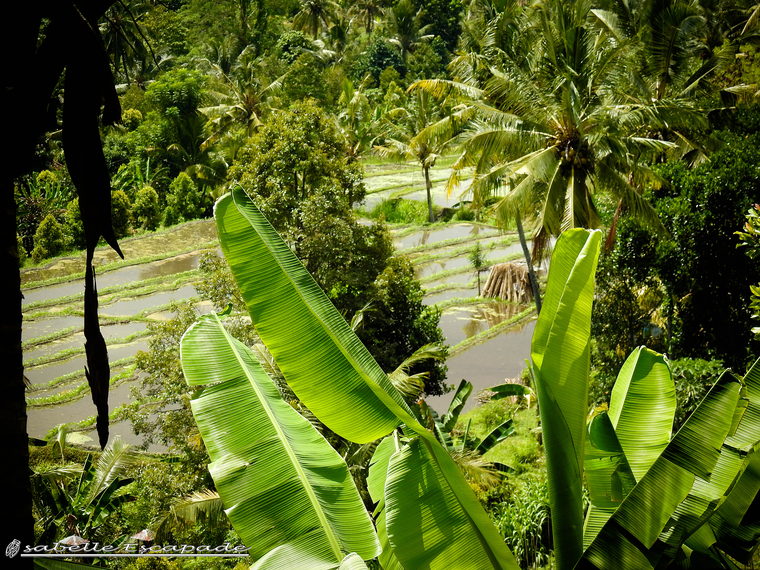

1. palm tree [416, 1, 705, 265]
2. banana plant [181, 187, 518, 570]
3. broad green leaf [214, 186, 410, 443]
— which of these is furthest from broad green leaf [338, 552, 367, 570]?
palm tree [416, 1, 705, 265]

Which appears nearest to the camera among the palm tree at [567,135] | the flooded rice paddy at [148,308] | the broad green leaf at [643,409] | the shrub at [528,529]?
the broad green leaf at [643,409]

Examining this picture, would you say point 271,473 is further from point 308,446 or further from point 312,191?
point 312,191

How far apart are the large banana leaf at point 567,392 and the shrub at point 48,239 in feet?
72.2

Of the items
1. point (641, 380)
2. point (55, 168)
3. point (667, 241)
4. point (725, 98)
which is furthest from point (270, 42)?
point (641, 380)

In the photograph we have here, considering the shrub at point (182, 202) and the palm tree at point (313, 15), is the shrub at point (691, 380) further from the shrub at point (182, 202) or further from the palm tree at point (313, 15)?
the palm tree at point (313, 15)

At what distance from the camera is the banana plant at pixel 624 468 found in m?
1.73

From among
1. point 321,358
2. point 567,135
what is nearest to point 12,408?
point 321,358

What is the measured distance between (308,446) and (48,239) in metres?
21.9

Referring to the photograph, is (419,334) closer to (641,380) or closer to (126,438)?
(126,438)

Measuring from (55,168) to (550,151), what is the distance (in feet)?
66.6

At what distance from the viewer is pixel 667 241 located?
8734mm

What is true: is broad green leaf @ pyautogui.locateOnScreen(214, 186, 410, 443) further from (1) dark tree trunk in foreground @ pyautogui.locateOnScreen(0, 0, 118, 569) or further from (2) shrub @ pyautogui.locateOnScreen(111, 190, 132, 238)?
(2) shrub @ pyautogui.locateOnScreen(111, 190, 132, 238)

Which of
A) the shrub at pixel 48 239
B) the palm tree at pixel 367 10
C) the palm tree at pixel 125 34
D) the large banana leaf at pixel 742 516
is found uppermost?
the palm tree at pixel 367 10

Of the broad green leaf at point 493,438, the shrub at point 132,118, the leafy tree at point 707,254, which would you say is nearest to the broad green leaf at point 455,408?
the broad green leaf at point 493,438
